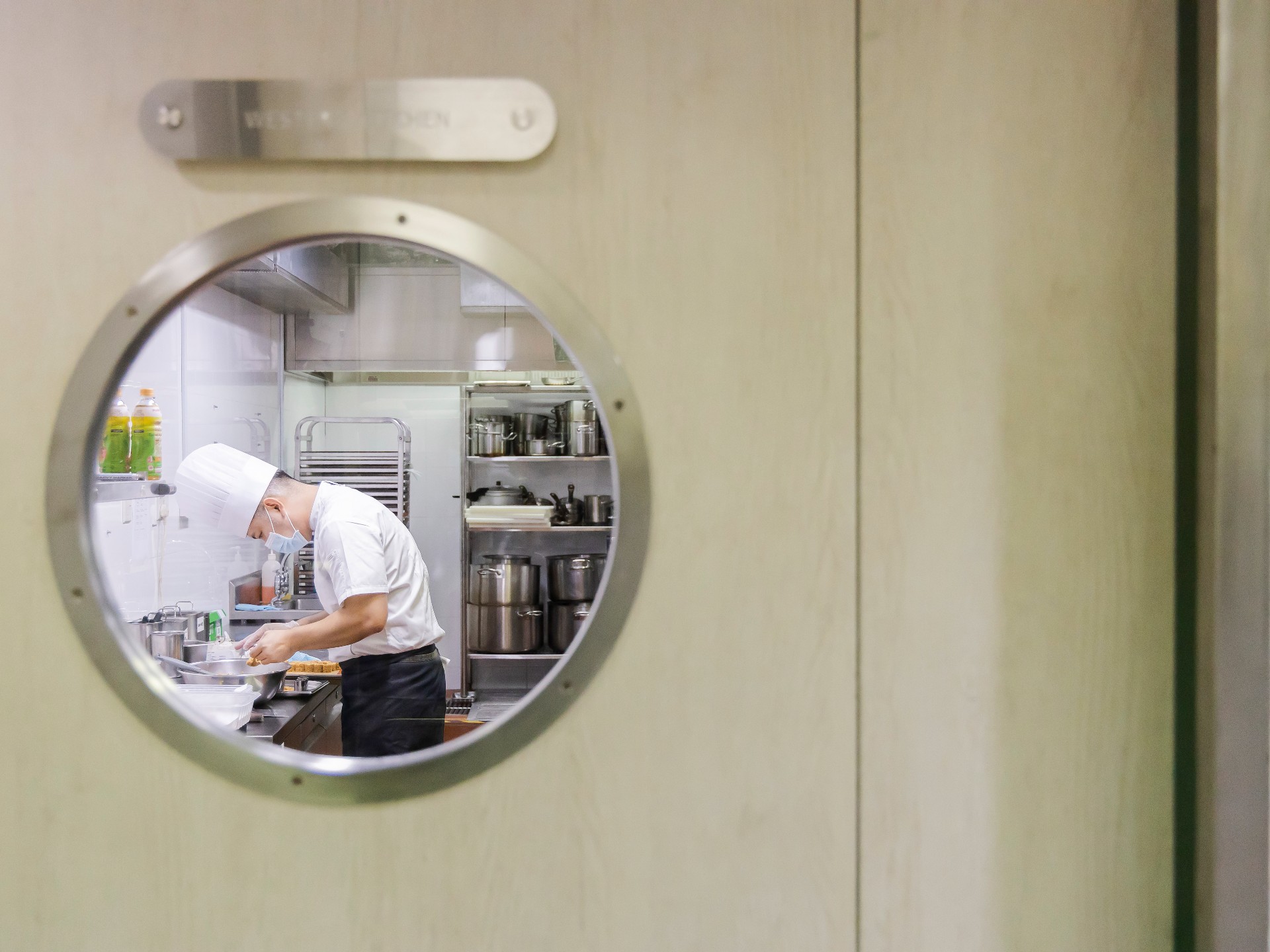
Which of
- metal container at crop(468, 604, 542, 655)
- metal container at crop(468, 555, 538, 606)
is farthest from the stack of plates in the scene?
metal container at crop(468, 604, 542, 655)

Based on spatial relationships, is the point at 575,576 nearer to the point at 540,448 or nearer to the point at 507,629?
the point at 507,629

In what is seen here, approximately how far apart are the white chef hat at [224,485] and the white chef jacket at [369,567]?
169 mm

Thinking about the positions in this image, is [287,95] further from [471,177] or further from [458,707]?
[458,707]

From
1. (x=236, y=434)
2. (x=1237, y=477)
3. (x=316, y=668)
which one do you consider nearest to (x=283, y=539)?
(x=316, y=668)

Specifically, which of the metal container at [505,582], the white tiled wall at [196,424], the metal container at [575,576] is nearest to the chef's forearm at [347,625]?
the white tiled wall at [196,424]

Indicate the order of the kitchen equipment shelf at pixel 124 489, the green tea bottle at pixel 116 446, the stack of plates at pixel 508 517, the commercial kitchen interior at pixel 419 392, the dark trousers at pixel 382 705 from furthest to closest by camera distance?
the stack of plates at pixel 508 517, the commercial kitchen interior at pixel 419 392, the dark trousers at pixel 382 705, the green tea bottle at pixel 116 446, the kitchen equipment shelf at pixel 124 489

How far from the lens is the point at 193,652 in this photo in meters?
2.25

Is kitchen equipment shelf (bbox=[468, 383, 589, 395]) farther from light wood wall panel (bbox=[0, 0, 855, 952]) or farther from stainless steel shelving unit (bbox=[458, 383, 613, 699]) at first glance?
light wood wall panel (bbox=[0, 0, 855, 952])

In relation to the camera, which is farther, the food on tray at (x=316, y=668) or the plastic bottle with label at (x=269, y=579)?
the plastic bottle with label at (x=269, y=579)

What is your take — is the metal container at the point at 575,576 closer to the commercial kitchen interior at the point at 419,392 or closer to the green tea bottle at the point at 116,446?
the commercial kitchen interior at the point at 419,392

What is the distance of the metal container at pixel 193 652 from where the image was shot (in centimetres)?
222

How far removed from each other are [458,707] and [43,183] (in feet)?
11.1

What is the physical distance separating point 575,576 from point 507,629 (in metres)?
0.44

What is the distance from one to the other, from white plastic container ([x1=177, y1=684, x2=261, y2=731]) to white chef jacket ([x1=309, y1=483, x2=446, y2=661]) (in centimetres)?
35
